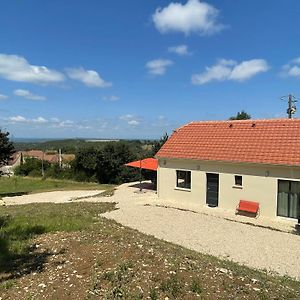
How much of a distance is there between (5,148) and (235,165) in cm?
2298

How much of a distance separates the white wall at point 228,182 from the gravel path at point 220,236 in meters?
2.10

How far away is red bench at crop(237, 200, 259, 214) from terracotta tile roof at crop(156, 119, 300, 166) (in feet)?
7.60

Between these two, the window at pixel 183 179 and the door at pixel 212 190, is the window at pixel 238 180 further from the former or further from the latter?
the window at pixel 183 179

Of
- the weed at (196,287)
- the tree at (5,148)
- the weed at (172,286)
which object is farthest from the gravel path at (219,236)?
the tree at (5,148)

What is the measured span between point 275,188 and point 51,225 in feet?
39.1

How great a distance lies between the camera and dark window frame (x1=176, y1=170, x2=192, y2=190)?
74.5 feet

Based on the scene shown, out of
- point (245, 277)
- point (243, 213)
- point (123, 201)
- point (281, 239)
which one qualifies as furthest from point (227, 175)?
point (245, 277)

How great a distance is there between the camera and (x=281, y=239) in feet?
49.8

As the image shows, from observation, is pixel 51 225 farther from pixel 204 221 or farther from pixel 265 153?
pixel 265 153

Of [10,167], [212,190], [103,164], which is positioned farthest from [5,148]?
[10,167]

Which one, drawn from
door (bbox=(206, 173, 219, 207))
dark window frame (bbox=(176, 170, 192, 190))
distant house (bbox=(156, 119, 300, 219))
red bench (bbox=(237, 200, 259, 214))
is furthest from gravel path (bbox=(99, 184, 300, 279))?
dark window frame (bbox=(176, 170, 192, 190))

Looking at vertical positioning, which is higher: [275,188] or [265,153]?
[265,153]

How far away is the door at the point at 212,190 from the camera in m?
21.3

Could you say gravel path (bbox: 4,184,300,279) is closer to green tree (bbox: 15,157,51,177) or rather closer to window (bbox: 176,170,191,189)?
window (bbox: 176,170,191,189)
